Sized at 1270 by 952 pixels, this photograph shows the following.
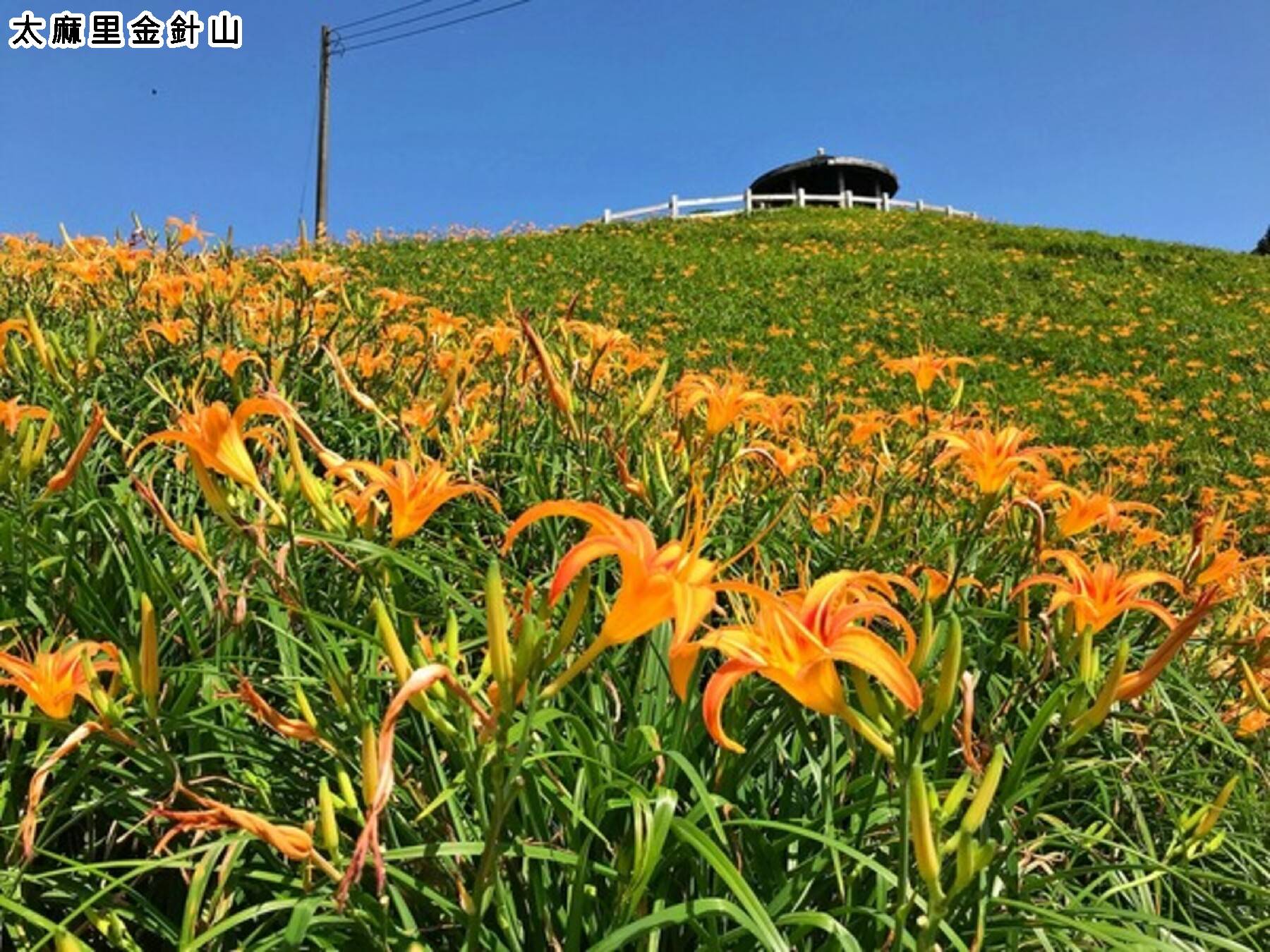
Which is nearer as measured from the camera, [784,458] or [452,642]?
[452,642]

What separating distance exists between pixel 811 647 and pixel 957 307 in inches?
456

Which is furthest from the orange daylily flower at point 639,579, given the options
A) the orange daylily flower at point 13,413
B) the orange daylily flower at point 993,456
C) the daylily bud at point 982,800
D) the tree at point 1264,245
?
the tree at point 1264,245

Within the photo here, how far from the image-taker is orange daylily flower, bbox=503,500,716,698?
0.71 meters

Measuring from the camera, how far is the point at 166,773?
1049 mm

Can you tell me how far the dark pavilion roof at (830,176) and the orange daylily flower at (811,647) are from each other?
113 ft

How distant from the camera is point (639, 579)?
75 cm

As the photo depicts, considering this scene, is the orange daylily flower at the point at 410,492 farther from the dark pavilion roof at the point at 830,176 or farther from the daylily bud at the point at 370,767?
the dark pavilion roof at the point at 830,176

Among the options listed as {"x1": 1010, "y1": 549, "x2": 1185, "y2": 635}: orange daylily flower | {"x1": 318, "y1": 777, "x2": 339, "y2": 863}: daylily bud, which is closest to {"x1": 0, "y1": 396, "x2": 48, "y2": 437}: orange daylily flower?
{"x1": 318, "y1": 777, "x2": 339, "y2": 863}: daylily bud

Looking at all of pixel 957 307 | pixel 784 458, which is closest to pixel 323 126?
pixel 957 307

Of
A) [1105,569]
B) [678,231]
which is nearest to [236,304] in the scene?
[1105,569]

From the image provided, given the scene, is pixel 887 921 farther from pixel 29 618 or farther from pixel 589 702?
pixel 29 618

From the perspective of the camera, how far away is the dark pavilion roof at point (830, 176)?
3338cm

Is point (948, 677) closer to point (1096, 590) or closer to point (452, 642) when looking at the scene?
point (1096, 590)

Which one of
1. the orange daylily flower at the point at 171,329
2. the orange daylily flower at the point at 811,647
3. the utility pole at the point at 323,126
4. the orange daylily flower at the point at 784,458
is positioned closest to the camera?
the orange daylily flower at the point at 811,647
